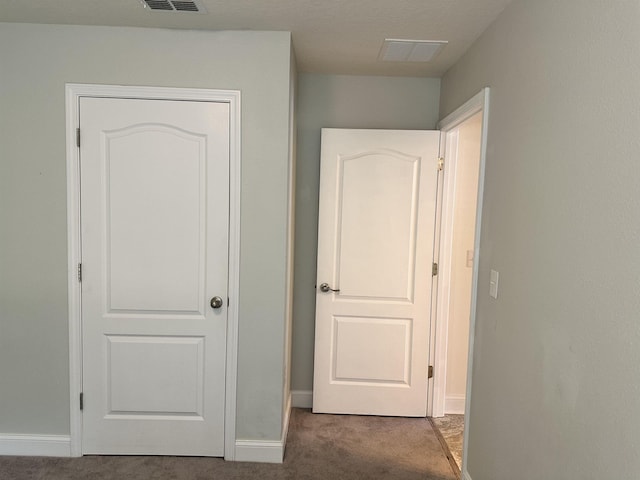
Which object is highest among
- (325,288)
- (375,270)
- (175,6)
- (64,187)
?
(175,6)

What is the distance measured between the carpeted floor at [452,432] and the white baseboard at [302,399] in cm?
89

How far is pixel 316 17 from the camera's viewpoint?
2.16m

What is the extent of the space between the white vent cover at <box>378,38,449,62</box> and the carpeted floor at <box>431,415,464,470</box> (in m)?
2.38

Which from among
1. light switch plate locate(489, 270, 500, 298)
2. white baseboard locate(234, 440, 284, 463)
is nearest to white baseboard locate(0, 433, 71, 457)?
white baseboard locate(234, 440, 284, 463)

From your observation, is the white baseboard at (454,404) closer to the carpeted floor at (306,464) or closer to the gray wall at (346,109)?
the carpeted floor at (306,464)

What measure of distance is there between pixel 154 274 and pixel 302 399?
1.52 metres

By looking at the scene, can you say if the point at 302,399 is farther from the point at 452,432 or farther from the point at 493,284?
the point at 493,284

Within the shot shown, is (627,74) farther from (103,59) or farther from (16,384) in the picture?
(16,384)

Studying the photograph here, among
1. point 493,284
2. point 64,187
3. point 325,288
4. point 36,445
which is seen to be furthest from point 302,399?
point 64,187

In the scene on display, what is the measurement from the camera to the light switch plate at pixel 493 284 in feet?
6.65

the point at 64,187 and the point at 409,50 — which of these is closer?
the point at 64,187

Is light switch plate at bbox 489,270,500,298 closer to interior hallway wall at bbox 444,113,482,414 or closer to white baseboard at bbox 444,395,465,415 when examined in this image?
interior hallway wall at bbox 444,113,482,414

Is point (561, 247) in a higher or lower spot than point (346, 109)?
lower

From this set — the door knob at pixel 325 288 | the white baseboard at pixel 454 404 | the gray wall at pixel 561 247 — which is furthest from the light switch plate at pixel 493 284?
the white baseboard at pixel 454 404
